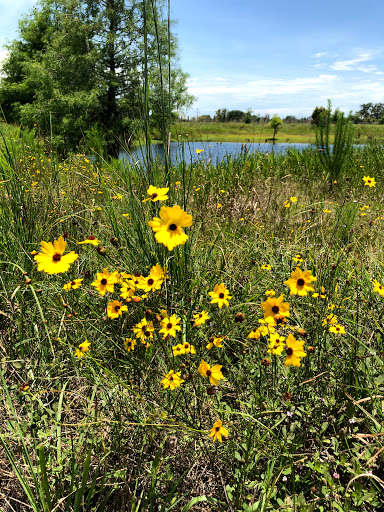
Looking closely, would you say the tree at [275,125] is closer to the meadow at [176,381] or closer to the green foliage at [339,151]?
the green foliage at [339,151]

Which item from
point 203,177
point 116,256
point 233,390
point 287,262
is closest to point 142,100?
point 116,256

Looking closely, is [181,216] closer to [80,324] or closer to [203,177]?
[80,324]

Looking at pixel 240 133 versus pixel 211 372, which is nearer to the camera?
pixel 211 372

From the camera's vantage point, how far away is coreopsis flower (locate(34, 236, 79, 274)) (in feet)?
2.99

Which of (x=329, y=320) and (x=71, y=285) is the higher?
(x=71, y=285)

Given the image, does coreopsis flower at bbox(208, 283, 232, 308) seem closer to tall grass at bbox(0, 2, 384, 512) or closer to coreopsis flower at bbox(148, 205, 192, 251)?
tall grass at bbox(0, 2, 384, 512)

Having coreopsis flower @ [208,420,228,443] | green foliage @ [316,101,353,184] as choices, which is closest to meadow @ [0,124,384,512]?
coreopsis flower @ [208,420,228,443]

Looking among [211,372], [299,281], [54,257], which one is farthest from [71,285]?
[299,281]

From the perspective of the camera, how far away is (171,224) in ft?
A: 2.97

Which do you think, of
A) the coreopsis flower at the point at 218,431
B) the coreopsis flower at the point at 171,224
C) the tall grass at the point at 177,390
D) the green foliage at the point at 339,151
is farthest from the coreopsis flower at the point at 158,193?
the green foliage at the point at 339,151

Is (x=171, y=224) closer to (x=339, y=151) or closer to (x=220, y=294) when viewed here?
(x=220, y=294)

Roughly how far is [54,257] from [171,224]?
1.27 feet

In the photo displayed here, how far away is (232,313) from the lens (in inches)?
58.5

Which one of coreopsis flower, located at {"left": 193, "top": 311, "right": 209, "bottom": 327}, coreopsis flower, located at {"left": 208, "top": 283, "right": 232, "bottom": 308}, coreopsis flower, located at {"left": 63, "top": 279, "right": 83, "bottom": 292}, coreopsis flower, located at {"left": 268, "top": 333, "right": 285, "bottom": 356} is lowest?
coreopsis flower, located at {"left": 268, "top": 333, "right": 285, "bottom": 356}
